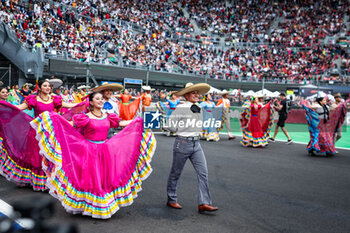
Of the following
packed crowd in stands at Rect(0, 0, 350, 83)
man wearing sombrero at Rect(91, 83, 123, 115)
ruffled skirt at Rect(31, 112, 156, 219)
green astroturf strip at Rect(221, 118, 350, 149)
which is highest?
packed crowd in stands at Rect(0, 0, 350, 83)

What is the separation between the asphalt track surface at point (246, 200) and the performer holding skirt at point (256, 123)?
2.46 meters

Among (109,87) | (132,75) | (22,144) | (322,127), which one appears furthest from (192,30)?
(22,144)

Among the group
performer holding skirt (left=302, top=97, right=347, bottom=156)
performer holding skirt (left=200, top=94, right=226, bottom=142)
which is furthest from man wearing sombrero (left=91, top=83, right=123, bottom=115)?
performer holding skirt (left=302, top=97, right=347, bottom=156)

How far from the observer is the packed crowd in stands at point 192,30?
70.9ft

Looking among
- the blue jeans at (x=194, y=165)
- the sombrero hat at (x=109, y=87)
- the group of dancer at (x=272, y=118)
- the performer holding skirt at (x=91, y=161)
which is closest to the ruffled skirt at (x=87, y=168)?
the performer holding skirt at (x=91, y=161)

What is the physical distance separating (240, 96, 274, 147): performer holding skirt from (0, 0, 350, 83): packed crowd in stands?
40.4 feet

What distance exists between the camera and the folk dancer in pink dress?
17.4 ft

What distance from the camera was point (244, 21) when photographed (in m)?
40.2

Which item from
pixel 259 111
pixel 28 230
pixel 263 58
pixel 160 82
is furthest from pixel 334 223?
pixel 263 58

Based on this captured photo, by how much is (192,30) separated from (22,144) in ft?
111

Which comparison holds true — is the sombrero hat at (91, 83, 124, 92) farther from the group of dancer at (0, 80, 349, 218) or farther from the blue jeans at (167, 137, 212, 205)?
the blue jeans at (167, 137, 212, 205)

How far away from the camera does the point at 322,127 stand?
30.1ft

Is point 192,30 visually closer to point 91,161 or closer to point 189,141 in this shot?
point 189,141

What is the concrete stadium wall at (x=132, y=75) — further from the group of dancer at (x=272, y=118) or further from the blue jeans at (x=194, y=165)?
the blue jeans at (x=194, y=165)
